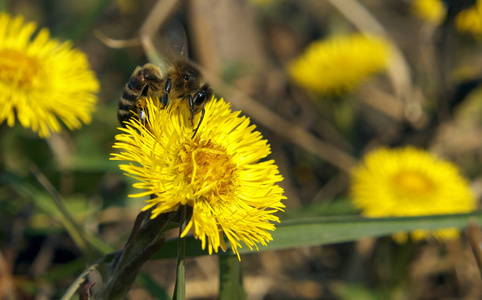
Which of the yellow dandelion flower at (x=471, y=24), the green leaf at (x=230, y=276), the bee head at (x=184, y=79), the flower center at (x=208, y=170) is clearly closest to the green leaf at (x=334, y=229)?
the green leaf at (x=230, y=276)

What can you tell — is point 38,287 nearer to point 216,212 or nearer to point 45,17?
point 216,212

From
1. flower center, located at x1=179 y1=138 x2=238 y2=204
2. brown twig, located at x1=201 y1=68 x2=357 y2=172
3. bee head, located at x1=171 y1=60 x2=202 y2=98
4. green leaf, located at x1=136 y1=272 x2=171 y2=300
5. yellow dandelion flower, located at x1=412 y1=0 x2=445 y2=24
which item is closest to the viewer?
flower center, located at x1=179 y1=138 x2=238 y2=204

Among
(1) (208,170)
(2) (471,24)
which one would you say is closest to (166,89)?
(1) (208,170)

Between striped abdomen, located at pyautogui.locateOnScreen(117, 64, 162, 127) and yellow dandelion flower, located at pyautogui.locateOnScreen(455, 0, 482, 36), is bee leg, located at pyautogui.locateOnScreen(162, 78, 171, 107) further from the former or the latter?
yellow dandelion flower, located at pyautogui.locateOnScreen(455, 0, 482, 36)

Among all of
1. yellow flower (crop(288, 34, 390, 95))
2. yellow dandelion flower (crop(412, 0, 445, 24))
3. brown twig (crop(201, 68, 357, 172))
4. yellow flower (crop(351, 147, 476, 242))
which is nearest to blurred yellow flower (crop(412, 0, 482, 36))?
yellow dandelion flower (crop(412, 0, 445, 24))

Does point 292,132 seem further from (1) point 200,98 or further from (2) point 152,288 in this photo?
(2) point 152,288

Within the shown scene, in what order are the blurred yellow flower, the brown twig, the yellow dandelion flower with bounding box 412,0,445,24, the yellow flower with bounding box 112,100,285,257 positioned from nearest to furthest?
the yellow flower with bounding box 112,100,285,257
the blurred yellow flower
the brown twig
the yellow dandelion flower with bounding box 412,0,445,24

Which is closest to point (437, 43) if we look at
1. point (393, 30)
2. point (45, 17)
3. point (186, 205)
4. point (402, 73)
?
point (402, 73)

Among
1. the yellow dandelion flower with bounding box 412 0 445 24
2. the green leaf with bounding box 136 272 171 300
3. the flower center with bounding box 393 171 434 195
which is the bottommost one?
the green leaf with bounding box 136 272 171 300
